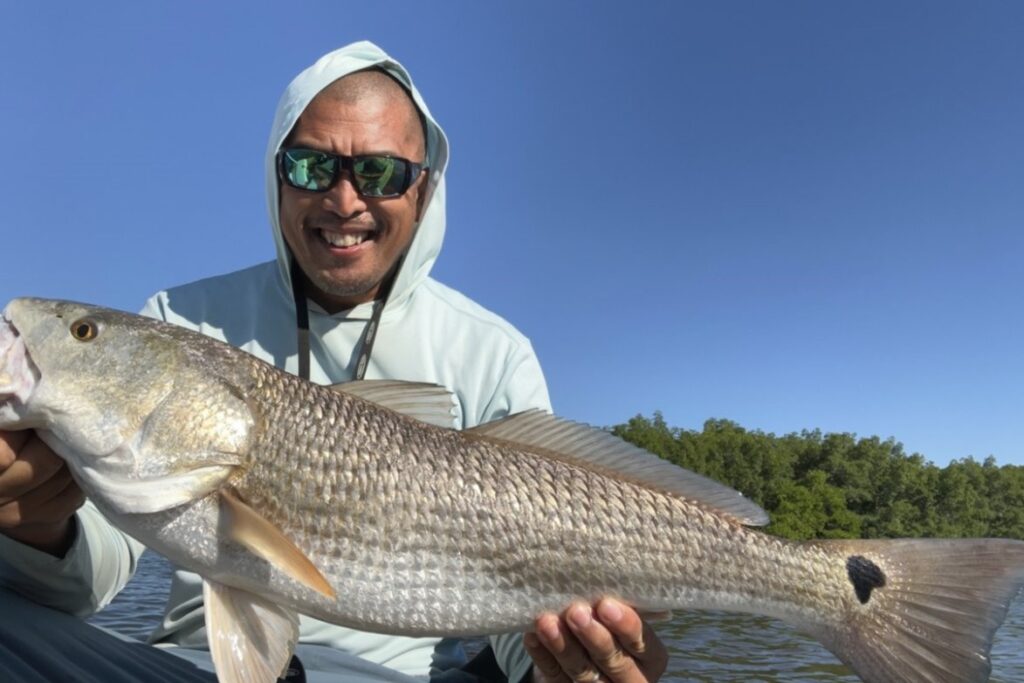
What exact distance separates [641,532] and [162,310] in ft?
9.01

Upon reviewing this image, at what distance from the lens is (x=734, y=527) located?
9.95ft

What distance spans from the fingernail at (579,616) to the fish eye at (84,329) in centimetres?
182

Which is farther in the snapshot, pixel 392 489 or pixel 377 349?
pixel 377 349

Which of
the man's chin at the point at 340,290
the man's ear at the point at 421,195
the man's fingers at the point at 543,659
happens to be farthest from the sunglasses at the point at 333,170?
the man's fingers at the point at 543,659

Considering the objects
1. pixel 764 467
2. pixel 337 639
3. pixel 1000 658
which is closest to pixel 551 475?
pixel 337 639

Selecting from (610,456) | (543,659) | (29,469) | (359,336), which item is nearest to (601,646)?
(543,659)

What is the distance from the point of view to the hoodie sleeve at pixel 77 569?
126 inches

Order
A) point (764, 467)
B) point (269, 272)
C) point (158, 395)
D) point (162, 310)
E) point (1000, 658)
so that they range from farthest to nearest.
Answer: point (764, 467) → point (1000, 658) → point (269, 272) → point (162, 310) → point (158, 395)

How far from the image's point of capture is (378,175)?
4.30 m

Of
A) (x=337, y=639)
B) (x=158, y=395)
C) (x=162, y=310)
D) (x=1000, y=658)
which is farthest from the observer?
(x=1000, y=658)

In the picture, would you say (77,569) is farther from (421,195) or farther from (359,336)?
(421,195)

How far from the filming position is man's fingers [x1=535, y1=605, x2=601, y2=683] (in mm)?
2920

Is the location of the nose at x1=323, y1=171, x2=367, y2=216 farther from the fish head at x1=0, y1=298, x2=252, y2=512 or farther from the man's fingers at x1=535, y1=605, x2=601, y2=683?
the man's fingers at x1=535, y1=605, x2=601, y2=683

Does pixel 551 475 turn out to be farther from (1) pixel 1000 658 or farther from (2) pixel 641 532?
(1) pixel 1000 658
